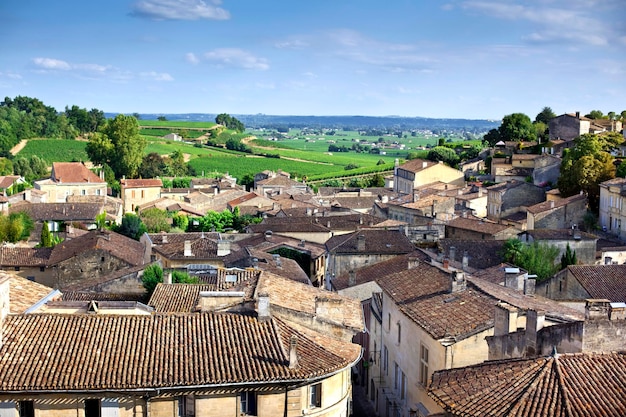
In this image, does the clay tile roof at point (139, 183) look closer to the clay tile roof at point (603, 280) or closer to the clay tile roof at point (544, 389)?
the clay tile roof at point (603, 280)

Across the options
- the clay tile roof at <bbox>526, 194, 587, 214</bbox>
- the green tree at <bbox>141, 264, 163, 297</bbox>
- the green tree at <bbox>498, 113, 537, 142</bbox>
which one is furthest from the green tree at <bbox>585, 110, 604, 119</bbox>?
the green tree at <bbox>141, 264, 163, 297</bbox>

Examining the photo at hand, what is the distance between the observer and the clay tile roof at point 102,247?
53.2m

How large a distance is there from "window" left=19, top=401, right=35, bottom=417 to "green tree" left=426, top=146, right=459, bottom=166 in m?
99.1

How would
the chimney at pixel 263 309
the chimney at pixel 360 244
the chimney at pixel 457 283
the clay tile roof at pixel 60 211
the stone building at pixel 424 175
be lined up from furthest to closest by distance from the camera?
the stone building at pixel 424 175 < the clay tile roof at pixel 60 211 < the chimney at pixel 360 244 < the chimney at pixel 457 283 < the chimney at pixel 263 309

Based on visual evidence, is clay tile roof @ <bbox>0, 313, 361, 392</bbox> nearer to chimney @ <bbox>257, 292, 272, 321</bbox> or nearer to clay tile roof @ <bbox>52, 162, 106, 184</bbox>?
chimney @ <bbox>257, 292, 272, 321</bbox>

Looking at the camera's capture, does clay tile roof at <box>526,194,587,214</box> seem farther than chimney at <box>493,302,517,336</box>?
Yes

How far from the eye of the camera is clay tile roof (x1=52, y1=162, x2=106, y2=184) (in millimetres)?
104125

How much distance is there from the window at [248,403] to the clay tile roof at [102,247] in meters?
32.9

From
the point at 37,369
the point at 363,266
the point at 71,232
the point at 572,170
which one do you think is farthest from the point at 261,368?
the point at 572,170

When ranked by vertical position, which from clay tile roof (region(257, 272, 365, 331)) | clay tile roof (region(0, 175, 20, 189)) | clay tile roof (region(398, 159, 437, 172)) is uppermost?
clay tile roof (region(257, 272, 365, 331))

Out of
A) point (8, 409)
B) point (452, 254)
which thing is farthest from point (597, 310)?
point (452, 254)

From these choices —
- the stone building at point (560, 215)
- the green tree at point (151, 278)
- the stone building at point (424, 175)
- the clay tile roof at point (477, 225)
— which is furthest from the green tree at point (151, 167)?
the green tree at point (151, 278)

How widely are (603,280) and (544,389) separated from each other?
23.1m

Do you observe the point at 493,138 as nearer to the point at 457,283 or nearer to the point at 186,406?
the point at 457,283
